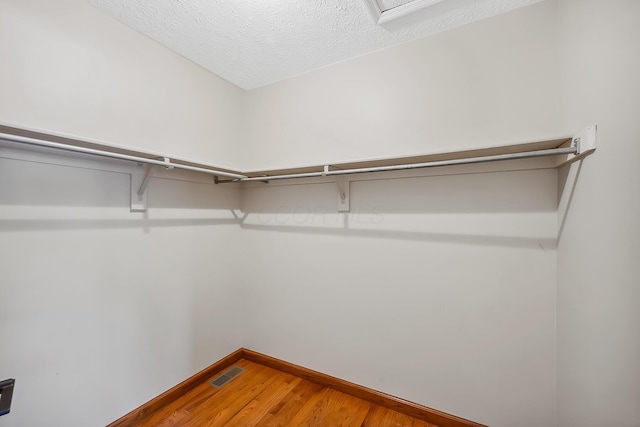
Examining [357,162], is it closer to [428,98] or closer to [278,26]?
[428,98]

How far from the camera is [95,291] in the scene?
1.30 meters

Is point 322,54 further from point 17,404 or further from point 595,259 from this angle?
point 17,404

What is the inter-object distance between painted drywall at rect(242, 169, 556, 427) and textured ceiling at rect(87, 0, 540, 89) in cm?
81

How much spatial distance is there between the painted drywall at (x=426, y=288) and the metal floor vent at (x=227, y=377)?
9.5 inches

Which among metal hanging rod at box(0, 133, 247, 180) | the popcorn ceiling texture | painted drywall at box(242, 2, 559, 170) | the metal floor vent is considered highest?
the popcorn ceiling texture

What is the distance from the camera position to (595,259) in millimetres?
903

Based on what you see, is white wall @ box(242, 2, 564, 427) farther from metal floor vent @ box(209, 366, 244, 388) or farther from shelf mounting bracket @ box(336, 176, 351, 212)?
metal floor vent @ box(209, 366, 244, 388)

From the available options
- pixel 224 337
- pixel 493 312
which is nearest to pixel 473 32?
pixel 493 312

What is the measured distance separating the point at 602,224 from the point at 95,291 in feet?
6.97

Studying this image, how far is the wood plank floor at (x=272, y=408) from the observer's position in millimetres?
1461

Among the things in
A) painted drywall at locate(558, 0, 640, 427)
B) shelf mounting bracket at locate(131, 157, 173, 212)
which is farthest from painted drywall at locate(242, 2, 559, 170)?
shelf mounting bracket at locate(131, 157, 173, 212)

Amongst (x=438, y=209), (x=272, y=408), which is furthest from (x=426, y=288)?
(x=272, y=408)

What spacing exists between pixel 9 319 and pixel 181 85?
1438mm

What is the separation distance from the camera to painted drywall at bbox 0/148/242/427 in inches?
43.3
